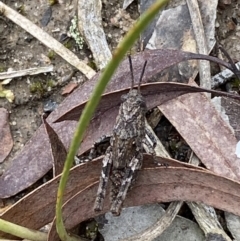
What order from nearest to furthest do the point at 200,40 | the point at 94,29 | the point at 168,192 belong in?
the point at 168,192 < the point at 200,40 < the point at 94,29

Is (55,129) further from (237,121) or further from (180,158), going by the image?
(237,121)

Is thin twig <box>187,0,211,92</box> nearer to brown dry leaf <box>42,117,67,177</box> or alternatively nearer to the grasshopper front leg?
the grasshopper front leg

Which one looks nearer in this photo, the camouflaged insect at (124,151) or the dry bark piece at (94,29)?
the camouflaged insect at (124,151)

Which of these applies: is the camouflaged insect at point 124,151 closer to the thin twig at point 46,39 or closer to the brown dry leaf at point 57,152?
the brown dry leaf at point 57,152

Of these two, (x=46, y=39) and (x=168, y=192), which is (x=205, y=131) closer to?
(x=168, y=192)

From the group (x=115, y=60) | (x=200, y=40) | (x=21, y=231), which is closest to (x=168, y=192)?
(x=21, y=231)

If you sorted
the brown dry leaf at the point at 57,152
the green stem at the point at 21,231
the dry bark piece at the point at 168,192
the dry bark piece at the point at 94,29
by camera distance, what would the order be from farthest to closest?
the dry bark piece at the point at 94,29 < the brown dry leaf at the point at 57,152 < the dry bark piece at the point at 168,192 < the green stem at the point at 21,231

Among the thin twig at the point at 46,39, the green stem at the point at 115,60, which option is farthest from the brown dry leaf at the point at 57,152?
the green stem at the point at 115,60
